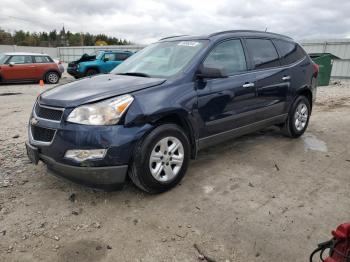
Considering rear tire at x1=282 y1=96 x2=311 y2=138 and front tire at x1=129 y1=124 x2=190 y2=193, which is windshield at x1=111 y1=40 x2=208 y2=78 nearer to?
front tire at x1=129 y1=124 x2=190 y2=193

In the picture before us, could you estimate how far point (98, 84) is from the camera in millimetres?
3502

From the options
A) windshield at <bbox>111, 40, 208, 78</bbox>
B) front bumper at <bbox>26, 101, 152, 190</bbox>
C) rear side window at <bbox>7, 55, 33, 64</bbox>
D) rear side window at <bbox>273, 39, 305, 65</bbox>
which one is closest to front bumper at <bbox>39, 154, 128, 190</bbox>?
front bumper at <bbox>26, 101, 152, 190</bbox>

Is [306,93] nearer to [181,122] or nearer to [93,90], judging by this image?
[181,122]

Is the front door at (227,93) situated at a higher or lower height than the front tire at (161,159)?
higher

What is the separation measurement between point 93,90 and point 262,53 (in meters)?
2.65

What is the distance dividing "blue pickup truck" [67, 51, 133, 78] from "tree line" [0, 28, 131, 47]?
39090 mm

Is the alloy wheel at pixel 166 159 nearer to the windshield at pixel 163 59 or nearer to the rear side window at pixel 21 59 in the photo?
the windshield at pixel 163 59

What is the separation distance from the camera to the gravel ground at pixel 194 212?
2.54 meters

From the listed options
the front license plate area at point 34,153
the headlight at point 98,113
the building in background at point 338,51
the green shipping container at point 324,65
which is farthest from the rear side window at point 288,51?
the building in background at point 338,51

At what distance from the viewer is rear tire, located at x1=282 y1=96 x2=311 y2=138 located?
5246mm

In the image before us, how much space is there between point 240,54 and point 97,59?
12737mm

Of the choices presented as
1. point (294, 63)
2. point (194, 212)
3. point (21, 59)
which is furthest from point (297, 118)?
point (21, 59)

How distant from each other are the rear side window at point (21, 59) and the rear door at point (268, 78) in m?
12.7

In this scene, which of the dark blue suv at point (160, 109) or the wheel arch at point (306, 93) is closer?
the dark blue suv at point (160, 109)
